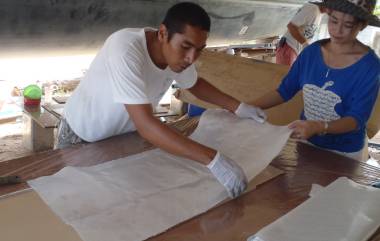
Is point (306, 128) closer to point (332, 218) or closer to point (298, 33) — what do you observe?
point (332, 218)

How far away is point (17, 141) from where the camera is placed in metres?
3.01

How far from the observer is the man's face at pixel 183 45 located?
1.02m

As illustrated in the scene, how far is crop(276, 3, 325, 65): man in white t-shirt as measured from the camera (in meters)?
3.18

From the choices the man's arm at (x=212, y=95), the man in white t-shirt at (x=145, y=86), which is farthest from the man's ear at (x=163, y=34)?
the man's arm at (x=212, y=95)

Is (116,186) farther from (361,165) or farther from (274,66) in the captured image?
(274,66)

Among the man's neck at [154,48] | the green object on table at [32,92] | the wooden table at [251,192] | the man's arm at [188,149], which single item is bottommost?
the green object on table at [32,92]

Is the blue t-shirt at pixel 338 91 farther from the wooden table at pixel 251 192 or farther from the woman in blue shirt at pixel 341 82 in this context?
the wooden table at pixel 251 192

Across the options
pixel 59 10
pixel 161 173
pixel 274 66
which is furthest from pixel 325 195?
pixel 59 10

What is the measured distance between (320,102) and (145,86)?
717 mm

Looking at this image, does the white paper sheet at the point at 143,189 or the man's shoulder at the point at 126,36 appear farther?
the man's shoulder at the point at 126,36

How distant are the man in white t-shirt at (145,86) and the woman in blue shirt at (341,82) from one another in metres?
0.24

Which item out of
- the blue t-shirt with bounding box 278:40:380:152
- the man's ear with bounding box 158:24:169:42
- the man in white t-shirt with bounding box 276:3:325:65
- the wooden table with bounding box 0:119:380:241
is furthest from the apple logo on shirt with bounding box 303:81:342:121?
the man in white t-shirt with bounding box 276:3:325:65

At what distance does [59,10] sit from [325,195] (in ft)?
7.99

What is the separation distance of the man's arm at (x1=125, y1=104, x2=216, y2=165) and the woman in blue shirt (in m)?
0.40
